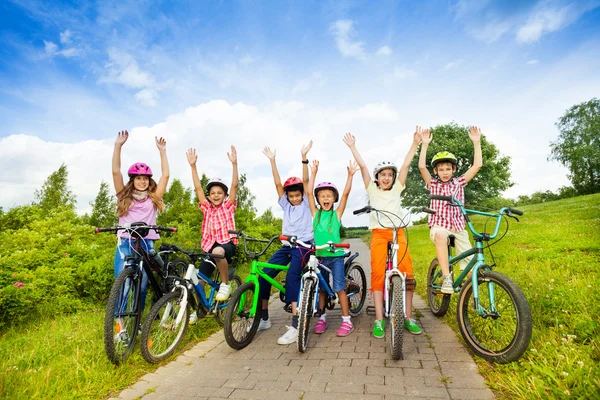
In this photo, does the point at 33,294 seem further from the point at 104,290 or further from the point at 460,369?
the point at 460,369

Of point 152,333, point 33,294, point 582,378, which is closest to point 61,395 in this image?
point 152,333

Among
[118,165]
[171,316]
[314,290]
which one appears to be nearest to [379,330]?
[314,290]

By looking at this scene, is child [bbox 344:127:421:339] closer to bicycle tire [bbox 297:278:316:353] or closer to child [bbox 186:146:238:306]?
bicycle tire [bbox 297:278:316:353]

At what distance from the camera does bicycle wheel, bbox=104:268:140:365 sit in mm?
3414

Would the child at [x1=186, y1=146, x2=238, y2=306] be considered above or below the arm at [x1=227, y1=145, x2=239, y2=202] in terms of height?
below

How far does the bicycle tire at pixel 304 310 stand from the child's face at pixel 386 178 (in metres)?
1.58

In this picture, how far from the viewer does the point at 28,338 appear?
14.5ft

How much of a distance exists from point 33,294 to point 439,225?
18.3 feet

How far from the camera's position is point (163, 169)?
487cm

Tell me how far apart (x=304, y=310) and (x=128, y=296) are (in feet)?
6.23

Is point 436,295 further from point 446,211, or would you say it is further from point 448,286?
point 446,211

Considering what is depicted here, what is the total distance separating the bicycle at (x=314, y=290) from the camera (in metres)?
3.85

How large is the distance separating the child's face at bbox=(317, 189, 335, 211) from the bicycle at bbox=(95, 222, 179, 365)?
1.94m

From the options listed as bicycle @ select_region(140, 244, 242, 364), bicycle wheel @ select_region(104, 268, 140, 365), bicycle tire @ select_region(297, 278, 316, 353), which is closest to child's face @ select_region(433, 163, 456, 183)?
bicycle tire @ select_region(297, 278, 316, 353)
